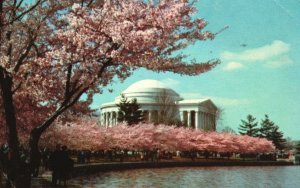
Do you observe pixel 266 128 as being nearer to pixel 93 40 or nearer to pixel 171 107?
pixel 171 107

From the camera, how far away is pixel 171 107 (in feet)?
335

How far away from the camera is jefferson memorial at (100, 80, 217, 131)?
342 ft

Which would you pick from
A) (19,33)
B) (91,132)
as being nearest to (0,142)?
(19,33)

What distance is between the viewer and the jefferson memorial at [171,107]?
342ft

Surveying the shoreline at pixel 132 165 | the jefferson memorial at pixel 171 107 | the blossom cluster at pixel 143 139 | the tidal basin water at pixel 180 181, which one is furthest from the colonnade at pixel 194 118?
the tidal basin water at pixel 180 181

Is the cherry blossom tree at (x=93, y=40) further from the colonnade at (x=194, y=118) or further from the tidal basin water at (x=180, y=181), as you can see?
the colonnade at (x=194, y=118)

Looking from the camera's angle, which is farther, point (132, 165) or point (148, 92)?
point (148, 92)

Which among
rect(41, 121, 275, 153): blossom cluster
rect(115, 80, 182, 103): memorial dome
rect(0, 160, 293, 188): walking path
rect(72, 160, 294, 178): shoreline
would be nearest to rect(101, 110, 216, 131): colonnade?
rect(115, 80, 182, 103): memorial dome

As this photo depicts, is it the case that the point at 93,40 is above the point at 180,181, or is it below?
above

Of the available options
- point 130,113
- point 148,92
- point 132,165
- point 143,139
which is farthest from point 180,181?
point 148,92

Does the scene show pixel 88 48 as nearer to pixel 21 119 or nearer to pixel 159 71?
pixel 159 71

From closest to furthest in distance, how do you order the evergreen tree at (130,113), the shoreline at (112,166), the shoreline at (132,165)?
the shoreline at (112,166) → the shoreline at (132,165) → the evergreen tree at (130,113)

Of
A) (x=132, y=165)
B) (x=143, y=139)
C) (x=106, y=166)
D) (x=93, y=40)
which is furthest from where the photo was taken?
(x=143, y=139)

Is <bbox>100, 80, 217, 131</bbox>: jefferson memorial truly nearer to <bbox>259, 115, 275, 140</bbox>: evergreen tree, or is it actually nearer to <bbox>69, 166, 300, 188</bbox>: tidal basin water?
<bbox>259, 115, 275, 140</bbox>: evergreen tree
